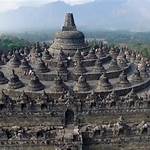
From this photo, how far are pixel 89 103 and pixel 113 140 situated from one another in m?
5.71

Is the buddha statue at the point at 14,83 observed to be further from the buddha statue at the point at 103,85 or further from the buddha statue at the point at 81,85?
the buddha statue at the point at 103,85

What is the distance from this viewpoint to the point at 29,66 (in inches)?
1676

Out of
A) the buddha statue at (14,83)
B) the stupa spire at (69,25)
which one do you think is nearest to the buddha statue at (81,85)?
the buddha statue at (14,83)

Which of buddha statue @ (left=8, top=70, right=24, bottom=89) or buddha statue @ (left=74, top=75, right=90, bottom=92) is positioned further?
buddha statue @ (left=8, top=70, right=24, bottom=89)

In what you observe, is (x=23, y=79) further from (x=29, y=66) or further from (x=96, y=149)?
(x=96, y=149)

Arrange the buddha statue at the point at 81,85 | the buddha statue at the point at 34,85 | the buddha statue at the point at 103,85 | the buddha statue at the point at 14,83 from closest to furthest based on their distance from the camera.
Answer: the buddha statue at the point at 81,85 → the buddha statue at the point at 103,85 → the buddha statue at the point at 34,85 → the buddha statue at the point at 14,83

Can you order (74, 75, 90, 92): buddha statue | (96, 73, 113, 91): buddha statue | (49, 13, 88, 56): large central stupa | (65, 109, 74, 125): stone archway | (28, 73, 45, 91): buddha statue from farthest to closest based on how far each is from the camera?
(49, 13, 88, 56): large central stupa < (28, 73, 45, 91): buddha statue < (96, 73, 113, 91): buddha statue < (74, 75, 90, 92): buddha statue < (65, 109, 74, 125): stone archway

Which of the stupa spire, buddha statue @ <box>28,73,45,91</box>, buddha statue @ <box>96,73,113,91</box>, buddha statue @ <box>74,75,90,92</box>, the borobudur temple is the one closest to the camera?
Result: the borobudur temple

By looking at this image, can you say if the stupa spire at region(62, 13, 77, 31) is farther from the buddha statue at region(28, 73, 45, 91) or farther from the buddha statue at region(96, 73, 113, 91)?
the buddha statue at region(96, 73, 113, 91)

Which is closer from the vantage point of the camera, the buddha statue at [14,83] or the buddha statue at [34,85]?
the buddha statue at [34,85]

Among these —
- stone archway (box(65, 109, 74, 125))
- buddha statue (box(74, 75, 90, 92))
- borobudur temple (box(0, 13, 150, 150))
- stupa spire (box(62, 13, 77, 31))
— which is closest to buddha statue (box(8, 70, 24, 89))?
borobudur temple (box(0, 13, 150, 150))

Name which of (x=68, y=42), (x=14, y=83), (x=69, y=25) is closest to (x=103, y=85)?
(x=14, y=83)

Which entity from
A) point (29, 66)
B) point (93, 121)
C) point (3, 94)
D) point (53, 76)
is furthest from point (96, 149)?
point (29, 66)

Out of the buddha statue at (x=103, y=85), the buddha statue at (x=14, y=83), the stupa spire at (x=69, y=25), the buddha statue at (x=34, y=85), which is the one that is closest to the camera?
the buddha statue at (x=103, y=85)
